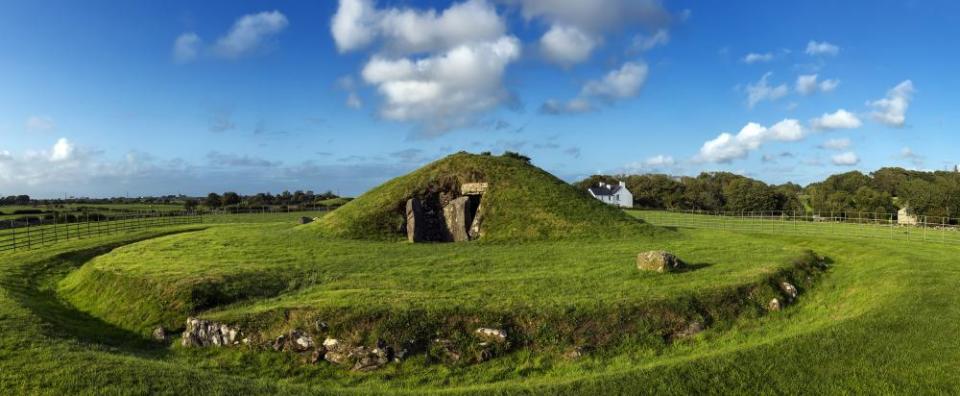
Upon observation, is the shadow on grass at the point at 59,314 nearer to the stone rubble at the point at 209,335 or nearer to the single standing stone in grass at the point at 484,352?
the stone rubble at the point at 209,335

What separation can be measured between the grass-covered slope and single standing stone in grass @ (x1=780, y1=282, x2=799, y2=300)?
15.7 m

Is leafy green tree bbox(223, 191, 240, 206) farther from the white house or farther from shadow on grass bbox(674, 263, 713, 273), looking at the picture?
shadow on grass bbox(674, 263, 713, 273)

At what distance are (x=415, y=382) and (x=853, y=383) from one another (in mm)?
9160

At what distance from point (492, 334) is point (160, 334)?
10332 mm

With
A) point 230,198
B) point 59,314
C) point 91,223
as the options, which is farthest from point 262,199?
point 59,314

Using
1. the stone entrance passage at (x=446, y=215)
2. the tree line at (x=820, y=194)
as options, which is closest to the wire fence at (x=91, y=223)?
the stone entrance passage at (x=446, y=215)

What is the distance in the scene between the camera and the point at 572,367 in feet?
44.5

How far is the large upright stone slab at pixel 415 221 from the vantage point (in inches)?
1361

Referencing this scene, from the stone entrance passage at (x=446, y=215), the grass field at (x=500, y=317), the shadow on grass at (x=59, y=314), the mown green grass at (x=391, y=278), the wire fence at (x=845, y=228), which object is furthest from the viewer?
the wire fence at (x=845, y=228)

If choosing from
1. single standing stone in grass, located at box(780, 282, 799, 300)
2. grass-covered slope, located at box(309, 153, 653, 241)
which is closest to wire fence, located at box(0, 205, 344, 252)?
grass-covered slope, located at box(309, 153, 653, 241)

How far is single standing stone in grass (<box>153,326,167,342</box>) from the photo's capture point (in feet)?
54.4

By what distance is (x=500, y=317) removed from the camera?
50.6 ft

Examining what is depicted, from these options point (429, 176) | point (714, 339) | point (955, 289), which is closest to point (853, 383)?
point (714, 339)

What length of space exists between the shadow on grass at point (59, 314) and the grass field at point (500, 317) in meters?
0.10
